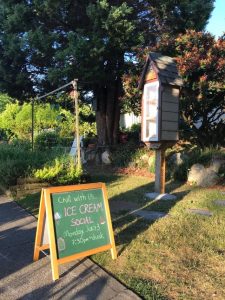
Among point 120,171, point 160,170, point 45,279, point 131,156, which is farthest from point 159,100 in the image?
point 131,156

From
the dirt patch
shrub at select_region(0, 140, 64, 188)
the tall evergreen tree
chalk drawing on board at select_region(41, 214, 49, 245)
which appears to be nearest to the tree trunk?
the tall evergreen tree

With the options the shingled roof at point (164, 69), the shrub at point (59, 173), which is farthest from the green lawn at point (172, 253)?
the shingled roof at point (164, 69)

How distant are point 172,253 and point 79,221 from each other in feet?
4.06

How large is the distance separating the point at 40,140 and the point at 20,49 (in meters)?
5.92

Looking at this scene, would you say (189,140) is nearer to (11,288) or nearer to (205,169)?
(205,169)

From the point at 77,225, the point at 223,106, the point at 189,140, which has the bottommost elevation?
the point at 77,225

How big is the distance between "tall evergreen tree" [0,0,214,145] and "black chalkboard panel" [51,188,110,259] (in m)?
8.20

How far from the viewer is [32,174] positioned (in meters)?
9.51

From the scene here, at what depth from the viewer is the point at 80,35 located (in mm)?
12828

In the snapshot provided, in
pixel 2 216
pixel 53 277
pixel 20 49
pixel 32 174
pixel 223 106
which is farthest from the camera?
pixel 20 49

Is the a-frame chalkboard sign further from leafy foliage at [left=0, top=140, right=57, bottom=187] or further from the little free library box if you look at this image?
leafy foliage at [left=0, top=140, right=57, bottom=187]

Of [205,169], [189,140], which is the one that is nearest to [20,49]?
[189,140]

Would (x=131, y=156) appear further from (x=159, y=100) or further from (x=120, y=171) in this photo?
(x=159, y=100)

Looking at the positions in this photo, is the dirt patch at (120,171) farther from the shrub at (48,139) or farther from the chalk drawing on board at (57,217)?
the chalk drawing on board at (57,217)
